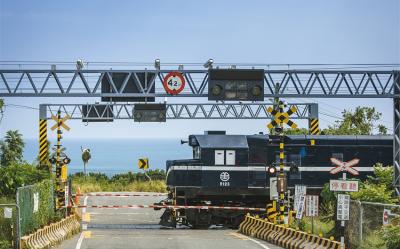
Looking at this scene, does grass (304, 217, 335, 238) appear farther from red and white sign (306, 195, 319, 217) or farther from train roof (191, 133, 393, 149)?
train roof (191, 133, 393, 149)

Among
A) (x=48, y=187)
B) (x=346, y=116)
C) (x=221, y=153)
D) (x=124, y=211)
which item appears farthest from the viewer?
(x=346, y=116)

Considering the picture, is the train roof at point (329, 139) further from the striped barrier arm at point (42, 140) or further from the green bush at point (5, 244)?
the striped barrier arm at point (42, 140)

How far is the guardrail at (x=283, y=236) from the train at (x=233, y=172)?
3.34 m

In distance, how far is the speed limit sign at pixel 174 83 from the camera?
37000 millimetres

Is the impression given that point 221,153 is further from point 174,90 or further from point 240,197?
point 174,90

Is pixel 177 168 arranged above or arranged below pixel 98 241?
above


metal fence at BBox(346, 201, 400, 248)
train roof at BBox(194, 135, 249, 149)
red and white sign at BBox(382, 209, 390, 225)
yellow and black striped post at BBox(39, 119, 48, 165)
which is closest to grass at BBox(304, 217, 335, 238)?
metal fence at BBox(346, 201, 400, 248)

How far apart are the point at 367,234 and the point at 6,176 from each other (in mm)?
16715

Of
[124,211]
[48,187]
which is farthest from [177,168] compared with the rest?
[124,211]

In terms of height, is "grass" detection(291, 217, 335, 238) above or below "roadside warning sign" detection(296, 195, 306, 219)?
below

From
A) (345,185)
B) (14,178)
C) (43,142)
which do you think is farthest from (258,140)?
(43,142)

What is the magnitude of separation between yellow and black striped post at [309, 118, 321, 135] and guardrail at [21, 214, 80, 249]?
2885 centimetres

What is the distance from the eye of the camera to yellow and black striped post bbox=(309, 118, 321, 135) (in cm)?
5569

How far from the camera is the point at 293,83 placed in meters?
37.4
